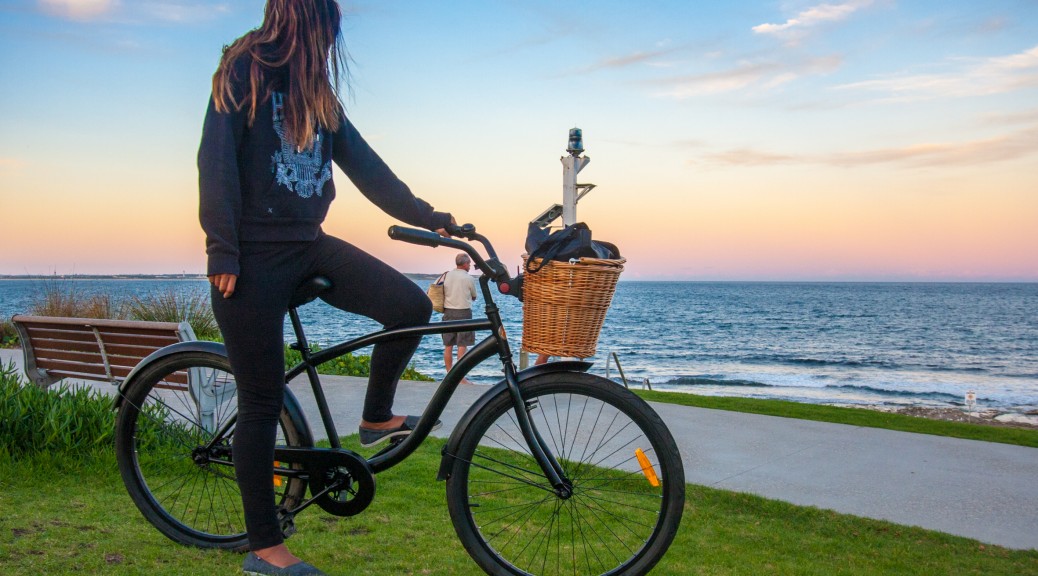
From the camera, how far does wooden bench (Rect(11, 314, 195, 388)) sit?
5.16 metres

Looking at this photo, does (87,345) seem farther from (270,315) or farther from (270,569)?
→ (270,315)

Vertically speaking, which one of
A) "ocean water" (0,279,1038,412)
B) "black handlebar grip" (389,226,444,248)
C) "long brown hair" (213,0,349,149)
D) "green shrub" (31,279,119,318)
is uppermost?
"long brown hair" (213,0,349,149)

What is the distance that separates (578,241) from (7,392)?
13.5 feet

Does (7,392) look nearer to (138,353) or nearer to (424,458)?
(138,353)

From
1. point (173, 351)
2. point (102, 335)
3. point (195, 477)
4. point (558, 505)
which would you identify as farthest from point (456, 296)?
point (558, 505)

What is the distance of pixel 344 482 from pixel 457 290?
8.42m

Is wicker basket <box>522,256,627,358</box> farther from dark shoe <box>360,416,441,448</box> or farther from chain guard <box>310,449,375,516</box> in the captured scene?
chain guard <box>310,449,375,516</box>

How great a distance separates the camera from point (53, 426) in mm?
4441

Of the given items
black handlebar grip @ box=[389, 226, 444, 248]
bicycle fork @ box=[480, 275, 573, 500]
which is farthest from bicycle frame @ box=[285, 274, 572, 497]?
black handlebar grip @ box=[389, 226, 444, 248]

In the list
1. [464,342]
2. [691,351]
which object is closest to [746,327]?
[691,351]

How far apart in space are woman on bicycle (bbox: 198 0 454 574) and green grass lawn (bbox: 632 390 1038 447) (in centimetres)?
653

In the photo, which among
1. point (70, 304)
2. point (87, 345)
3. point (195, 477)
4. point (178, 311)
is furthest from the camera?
point (70, 304)

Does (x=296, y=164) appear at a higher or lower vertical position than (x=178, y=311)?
higher

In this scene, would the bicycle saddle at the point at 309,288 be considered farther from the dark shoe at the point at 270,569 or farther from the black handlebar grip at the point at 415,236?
the dark shoe at the point at 270,569
